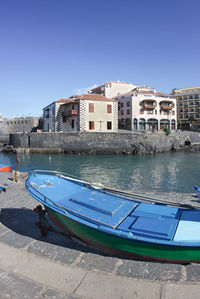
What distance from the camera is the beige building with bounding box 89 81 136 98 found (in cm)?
7112

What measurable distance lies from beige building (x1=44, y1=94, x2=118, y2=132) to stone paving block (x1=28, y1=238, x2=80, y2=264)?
41.2 meters

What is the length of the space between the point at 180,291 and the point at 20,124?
70.5m

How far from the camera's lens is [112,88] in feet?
236

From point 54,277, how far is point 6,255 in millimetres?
1572

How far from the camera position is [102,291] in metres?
4.19

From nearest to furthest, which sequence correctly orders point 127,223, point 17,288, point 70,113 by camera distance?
point 17,288 < point 127,223 < point 70,113

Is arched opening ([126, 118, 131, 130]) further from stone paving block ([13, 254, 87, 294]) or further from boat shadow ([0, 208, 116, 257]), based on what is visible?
stone paving block ([13, 254, 87, 294])

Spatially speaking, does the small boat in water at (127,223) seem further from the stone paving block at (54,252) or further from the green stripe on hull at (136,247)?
the stone paving block at (54,252)

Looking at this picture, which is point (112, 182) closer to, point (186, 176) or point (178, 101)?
point (186, 176)

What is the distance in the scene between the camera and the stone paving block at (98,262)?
498cm

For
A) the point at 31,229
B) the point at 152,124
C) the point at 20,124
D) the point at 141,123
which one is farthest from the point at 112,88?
the point at 31,229

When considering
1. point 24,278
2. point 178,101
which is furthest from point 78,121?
point 178,101

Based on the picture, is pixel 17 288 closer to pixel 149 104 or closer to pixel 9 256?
pixel 9 256

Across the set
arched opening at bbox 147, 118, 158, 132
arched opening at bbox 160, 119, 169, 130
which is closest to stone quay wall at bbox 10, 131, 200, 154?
arched opening at bbox 147, 118, 158, 132
